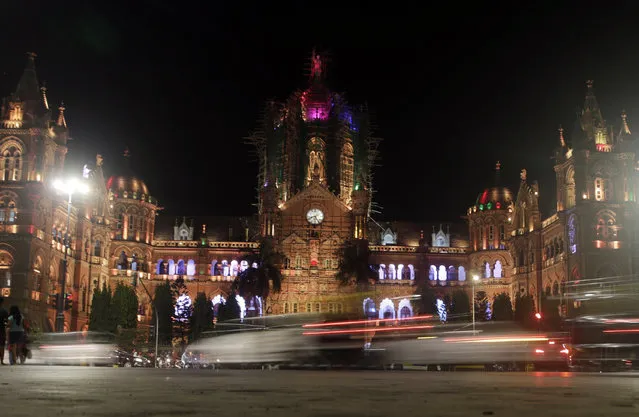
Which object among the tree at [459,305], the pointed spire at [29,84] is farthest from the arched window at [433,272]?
the pointed spire at [29,84]

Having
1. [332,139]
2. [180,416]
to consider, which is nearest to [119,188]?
[332,139]

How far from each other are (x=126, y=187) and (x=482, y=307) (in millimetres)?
47530

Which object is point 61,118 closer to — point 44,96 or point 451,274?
point 44,96

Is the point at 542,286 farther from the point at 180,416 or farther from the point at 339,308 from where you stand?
the point at 180,416

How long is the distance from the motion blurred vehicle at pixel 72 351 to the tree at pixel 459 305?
58259 mm

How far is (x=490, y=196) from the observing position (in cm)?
11538

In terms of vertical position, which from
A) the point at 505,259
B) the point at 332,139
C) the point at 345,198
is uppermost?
the point at 332,139

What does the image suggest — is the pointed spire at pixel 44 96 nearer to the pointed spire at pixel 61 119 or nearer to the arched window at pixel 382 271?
the pointed spire at pixel 61 119

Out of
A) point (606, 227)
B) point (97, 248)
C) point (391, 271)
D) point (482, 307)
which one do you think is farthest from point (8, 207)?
point (606, 227)

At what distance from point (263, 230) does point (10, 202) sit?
34.5 m

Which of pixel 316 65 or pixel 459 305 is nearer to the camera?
pixel 459 305

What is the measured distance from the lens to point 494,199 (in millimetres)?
114688

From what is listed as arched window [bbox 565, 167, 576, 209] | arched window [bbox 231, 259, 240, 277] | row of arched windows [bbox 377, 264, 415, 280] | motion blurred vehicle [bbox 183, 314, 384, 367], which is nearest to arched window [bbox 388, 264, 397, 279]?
row of arched windows [bbox 377, 264, 415, 280]

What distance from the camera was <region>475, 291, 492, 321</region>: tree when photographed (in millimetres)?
98025
